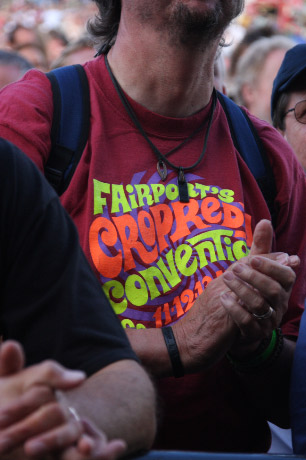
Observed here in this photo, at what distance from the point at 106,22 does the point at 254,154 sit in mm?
720

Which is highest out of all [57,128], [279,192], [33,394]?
[57,128]

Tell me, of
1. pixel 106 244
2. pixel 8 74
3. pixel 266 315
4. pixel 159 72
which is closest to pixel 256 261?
pixel 266 315

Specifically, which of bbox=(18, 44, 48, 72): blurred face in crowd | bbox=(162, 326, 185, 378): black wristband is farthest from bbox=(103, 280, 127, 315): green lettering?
bbox=(18, 44, 48, 72): blurred face in crowd

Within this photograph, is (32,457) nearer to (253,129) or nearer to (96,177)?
(96,177)

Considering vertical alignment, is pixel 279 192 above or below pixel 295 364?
above

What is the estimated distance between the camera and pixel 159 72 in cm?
226

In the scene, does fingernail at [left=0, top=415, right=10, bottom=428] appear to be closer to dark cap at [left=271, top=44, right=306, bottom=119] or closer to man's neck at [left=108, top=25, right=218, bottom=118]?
man's neck at [left=108, top=25, right=218, bottom=118]

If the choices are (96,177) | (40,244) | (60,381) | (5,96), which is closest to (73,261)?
(40,244)

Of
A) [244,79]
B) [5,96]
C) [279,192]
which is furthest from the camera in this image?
[244,79]

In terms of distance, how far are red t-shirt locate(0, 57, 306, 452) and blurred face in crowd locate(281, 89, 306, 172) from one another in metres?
0.58

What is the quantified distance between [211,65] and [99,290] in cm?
107

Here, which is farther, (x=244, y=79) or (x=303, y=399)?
(x=244, y=79)

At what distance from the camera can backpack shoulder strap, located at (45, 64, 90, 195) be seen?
198cm

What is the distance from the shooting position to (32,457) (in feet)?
3.64
